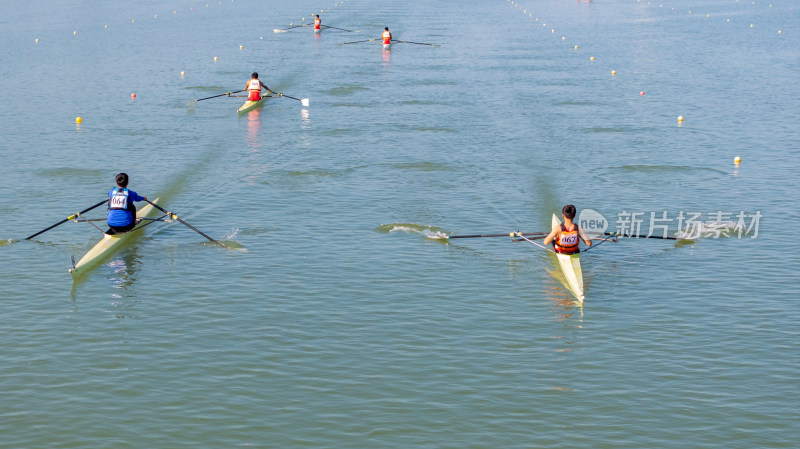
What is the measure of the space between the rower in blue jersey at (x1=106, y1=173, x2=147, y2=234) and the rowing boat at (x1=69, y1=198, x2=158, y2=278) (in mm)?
286

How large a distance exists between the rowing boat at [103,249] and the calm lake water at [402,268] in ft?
1.06

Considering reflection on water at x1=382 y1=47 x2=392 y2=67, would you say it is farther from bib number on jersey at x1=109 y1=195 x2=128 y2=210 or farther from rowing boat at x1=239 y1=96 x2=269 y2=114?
bib number on jersey at x1=109 y1=195 x2=128 y2=210

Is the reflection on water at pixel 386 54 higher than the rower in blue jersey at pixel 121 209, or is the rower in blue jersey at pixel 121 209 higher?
the reflection on water at pixel 386 54

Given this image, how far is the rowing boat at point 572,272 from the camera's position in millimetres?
23625

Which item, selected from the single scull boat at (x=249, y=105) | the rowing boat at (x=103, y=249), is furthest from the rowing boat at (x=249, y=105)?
the rowing boat at (x=103, y=249)

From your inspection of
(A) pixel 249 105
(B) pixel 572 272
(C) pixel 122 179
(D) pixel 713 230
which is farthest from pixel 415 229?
(A) pixel 249 105

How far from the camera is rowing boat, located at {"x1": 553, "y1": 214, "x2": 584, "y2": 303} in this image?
23.6 m

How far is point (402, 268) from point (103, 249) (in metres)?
8.97

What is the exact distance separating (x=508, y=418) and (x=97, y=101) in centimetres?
4225

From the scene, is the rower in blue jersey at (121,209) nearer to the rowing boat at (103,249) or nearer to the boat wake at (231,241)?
the rowing boat at (103,249)

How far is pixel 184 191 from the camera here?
1345 inches

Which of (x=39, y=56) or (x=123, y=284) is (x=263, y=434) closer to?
(x=123, y=284)

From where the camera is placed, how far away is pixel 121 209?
26797 millimetres

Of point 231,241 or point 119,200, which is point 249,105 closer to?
point 231,241
